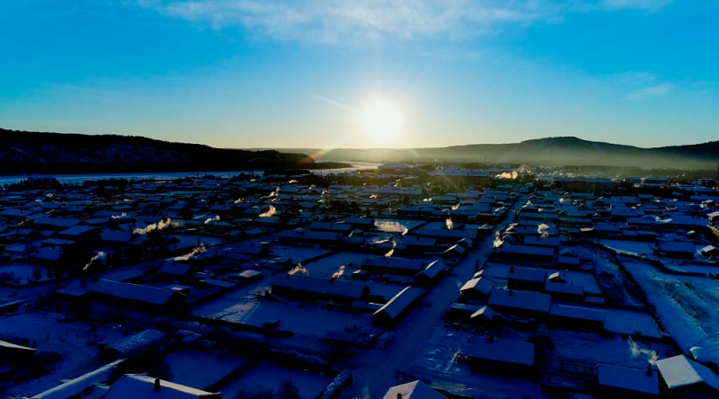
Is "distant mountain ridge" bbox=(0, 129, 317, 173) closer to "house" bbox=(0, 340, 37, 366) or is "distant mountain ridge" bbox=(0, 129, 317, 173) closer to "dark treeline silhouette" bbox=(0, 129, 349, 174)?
"dark treeline silhouette" bbox=(0, 129, 349, 174)

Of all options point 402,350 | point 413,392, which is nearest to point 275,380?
point 402,350

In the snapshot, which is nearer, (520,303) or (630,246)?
(520,303)

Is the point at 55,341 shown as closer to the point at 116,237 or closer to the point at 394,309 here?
the point at 394,309

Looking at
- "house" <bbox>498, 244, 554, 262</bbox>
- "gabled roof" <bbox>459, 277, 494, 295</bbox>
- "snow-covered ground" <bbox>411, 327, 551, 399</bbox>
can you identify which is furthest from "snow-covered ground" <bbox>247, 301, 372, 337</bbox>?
"house" <bbox>498, 244, 554, 262</bbox>

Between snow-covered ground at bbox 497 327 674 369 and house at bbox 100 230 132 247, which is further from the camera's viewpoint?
house at bbox 100 230 132 247

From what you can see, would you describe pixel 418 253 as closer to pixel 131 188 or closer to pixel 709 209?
pixel 709 209

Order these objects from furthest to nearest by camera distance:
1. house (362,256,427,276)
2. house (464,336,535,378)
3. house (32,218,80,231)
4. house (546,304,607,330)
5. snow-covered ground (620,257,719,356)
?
house (32,218,80,231), house (362,256,427,276), house (546,304,607,330), snow-covered ground (620,257,719,356), house (464,336,535,378)

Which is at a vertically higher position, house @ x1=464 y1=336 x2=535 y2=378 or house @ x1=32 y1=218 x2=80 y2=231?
house @ x1=32 y1=218 x2=80 y2=231

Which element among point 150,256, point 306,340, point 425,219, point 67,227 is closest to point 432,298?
point 306,340
